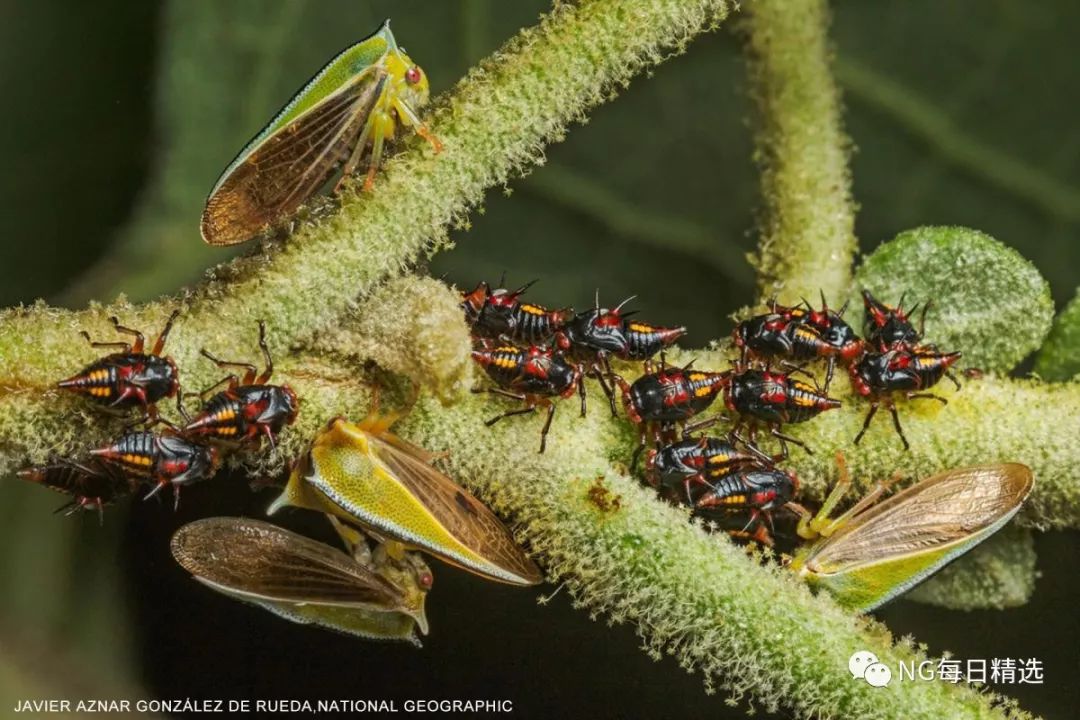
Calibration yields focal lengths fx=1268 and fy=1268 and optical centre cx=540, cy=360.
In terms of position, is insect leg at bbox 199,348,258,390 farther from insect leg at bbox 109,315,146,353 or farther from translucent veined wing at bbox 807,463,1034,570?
translucent veined wing at bbox 807,463,1034,570

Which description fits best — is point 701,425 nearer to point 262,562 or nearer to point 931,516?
point 931,516

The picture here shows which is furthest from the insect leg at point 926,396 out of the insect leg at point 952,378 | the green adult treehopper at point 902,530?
the green adult treehopper at point 902,530

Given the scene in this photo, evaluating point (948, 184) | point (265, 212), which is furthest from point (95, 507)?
point (948, 184)

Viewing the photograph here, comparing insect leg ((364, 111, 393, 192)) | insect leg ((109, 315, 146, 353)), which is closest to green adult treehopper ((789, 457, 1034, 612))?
insect leg ((364, 111, 393, 192))

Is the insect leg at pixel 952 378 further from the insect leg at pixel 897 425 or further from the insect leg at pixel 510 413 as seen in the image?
the insect leg at pixel 510 413

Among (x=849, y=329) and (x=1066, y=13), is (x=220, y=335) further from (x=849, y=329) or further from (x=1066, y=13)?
(x=1066, y=13)
